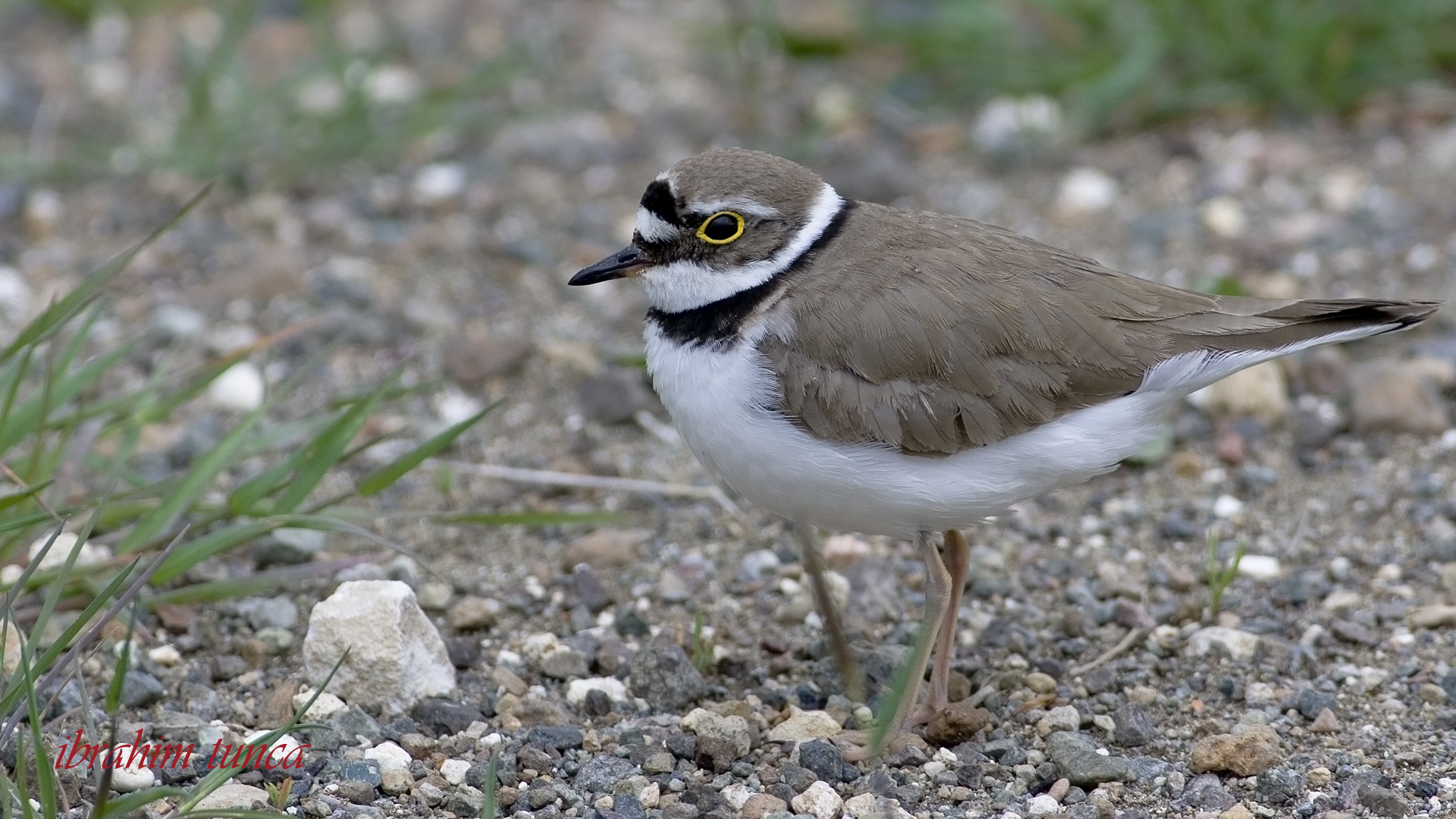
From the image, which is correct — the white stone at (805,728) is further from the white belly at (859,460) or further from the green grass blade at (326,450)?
the green grass blade at (326,450)

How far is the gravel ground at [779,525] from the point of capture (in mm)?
4289

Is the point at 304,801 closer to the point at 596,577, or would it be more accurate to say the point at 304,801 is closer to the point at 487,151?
the point at 596,577

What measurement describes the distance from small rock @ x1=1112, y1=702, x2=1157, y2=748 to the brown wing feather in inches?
32.9

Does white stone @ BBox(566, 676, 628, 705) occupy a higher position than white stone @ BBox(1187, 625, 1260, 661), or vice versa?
white stone @ BBox(1187, 625, 1260, 661)

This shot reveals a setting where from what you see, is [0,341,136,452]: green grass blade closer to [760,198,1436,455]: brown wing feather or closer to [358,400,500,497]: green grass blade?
[358,400,500,497]: green grass blade

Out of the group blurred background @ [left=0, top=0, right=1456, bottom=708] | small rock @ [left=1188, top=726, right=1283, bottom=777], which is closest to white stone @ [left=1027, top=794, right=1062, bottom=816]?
small rock @ [left=1188, top=726, right=1283, bottom=777]

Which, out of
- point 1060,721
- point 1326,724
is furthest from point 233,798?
point 1326,724

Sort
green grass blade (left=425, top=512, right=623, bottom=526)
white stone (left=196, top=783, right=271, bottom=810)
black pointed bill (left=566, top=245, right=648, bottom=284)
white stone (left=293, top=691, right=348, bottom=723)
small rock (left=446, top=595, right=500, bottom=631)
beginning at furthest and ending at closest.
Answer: green grass blade (left=425, top=512, right=623, bottom=526), small rock (left=446, top=595, right=500, bottom=631), black pointed bill (left=566, top=245, right=648, bottom=284), white stone (left=293, top=691, right=348, bottom=723), white stone (left=196, top=783, right=271, bottom=810)

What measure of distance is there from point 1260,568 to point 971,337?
4.96ft

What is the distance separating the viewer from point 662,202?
183 inches

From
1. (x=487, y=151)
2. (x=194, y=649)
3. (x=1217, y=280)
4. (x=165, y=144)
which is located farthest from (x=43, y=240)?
(x=1217, y=280)

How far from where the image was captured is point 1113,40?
321 inches

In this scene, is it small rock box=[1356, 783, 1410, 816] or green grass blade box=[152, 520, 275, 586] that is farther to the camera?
green grass blade box=[152, 520, 275, 586]

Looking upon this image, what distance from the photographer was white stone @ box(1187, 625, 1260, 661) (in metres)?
4.80
